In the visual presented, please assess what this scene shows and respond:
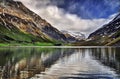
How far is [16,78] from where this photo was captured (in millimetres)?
39719

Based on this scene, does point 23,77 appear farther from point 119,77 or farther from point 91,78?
point 119,77

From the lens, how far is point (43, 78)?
39844 mm

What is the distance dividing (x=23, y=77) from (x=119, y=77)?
13426 mm

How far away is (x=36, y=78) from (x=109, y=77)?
10.4m

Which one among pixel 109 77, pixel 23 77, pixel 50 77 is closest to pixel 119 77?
pixel 109 77

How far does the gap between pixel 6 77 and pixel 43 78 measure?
16.9 feet

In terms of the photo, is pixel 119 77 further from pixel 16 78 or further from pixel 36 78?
pixel 16 78

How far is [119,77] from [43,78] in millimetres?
10643

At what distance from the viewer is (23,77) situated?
40781 mm

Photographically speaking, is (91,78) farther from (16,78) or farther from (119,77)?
(16,78)

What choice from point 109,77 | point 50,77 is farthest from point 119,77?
point 50,77

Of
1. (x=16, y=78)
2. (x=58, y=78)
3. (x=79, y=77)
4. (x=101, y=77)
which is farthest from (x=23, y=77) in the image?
(x=101, y=77)

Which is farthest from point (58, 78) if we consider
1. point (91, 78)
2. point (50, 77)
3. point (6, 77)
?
point (6, 77)

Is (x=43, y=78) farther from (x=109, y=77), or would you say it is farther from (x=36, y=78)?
(x=109, y=77)
